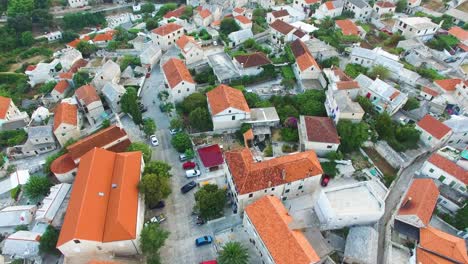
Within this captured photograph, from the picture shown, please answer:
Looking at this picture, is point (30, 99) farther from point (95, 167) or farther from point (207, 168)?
point (207, 168)

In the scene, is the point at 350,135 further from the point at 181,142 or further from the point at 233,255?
the point at 181,142

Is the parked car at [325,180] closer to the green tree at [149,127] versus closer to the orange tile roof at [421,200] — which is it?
the orange tile roof at [421,200]

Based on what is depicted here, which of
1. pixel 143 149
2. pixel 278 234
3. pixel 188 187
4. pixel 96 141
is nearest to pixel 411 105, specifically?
pixel 278 234

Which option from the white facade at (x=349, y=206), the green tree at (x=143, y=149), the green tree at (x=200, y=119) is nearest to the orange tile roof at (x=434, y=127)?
the white facade at (x=349, y=206)

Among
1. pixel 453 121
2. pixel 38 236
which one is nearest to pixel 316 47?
pixel 453 121

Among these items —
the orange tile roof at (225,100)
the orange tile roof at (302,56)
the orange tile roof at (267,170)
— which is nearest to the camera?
the orange tile roof at (267,170)
